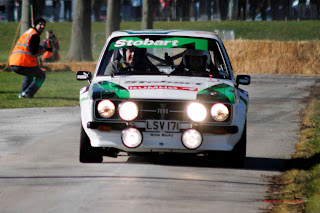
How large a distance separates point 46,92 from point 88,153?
39.2 ft

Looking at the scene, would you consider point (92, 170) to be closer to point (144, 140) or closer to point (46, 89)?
point (144, 140)

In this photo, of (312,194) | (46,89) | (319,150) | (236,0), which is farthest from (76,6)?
(236,0)

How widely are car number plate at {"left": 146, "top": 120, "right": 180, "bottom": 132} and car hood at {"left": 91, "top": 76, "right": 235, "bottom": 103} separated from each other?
24 cm

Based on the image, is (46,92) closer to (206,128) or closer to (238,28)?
(206,128)

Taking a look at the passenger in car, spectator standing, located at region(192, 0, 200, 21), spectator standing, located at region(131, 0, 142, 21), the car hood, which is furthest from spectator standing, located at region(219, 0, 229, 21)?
the car hood

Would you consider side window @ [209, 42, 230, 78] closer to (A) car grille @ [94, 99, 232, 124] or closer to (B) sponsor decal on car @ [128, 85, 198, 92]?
(B) sponsor decal on car @ [128, 85, 198, 92]

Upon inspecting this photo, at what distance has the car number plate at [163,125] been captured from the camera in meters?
8.23

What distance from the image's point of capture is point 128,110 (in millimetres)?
8242

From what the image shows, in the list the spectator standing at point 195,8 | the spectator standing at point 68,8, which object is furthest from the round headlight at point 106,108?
the spectator standing at point 68,8

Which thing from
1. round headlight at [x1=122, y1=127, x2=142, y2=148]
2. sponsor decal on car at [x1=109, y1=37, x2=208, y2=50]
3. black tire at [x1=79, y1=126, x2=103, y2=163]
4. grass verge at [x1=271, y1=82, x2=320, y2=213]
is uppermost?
sponsor decal on car at [x1=109, y1=37, x2=208, y2=50]

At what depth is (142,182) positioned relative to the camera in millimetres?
7770

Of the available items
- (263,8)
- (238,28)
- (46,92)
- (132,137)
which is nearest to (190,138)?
(132,137)

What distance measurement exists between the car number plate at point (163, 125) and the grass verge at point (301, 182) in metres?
1.11

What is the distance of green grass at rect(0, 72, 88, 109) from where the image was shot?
17047 mm
